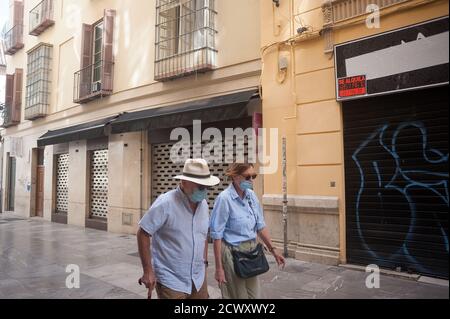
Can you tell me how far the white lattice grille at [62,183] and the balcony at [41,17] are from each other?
5659 millimetres

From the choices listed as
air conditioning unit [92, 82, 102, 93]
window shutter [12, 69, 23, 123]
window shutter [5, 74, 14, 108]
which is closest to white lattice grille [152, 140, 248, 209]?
air conditioning unit [92, 82, 102, 93]

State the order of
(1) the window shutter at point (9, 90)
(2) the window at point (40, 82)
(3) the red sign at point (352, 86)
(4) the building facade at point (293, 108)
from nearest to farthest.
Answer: (4) the building facade at point (293, 108) < (3) the red sign at point (352, 86) < (2) the window at point (40, 82) < (1) the window shutter at point (9, 90)

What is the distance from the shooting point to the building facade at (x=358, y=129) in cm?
569

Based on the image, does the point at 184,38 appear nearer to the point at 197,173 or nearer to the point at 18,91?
the point at 197,173

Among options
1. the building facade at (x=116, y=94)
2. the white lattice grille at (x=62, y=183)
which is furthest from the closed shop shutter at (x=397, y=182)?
the white lattice grille at (x=62, y=183)

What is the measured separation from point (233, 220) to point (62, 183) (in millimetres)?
13462

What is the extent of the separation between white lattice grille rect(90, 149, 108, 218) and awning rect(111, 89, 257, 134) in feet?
7.62

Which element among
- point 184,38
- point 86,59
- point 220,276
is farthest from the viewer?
point 86,59

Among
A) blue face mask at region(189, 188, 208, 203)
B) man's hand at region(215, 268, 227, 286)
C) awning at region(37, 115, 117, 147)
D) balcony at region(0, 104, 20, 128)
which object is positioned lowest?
man's hand at region(215, 268, 227, 286)

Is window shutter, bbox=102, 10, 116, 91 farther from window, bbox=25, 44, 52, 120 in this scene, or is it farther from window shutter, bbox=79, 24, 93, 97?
window, bbox=25, 44, 52, 120

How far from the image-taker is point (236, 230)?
3602 millimetres

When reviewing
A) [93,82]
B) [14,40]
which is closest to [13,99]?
[14,40]

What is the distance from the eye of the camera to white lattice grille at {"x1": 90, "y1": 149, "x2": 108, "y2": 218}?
12.9m

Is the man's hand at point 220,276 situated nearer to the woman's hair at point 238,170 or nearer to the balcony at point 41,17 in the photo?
the woman's hair at point 238,170
